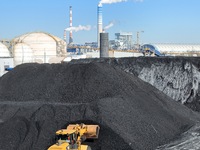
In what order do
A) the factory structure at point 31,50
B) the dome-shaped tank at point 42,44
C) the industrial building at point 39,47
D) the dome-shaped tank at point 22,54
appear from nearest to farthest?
1. the factory structure at point 31,50
2. the dome-shaped tank at point 22,54
3. the industrial building at point 39,47
4. the dome-shaped tank at point 42,44

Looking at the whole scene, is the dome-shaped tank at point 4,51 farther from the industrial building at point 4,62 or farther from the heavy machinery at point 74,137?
the heavy machinery at point 74,137

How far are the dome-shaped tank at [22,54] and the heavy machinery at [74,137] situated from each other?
25.6 meters

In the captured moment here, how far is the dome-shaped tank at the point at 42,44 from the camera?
3788 cm

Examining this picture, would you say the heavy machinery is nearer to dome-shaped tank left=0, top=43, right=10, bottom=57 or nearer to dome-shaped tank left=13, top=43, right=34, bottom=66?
dome-shaped tank left=0, top=43, right=10, bottom=57

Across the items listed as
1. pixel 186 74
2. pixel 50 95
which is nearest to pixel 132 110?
pixel 50 95

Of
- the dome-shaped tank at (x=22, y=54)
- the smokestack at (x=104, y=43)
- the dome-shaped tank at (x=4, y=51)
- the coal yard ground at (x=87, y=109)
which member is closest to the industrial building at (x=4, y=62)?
the dome-shaped tank at (x=4, y=51)

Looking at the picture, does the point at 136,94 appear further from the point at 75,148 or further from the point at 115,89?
the point at 75,148

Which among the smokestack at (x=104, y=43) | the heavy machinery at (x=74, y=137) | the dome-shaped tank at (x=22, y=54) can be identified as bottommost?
the heavy machinery at (x=74, y=137)

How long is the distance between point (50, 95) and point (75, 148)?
16.2ft

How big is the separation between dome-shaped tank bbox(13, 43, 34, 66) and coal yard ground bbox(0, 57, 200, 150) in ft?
61.0

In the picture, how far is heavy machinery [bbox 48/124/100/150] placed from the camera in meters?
7.91

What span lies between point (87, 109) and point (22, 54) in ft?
82.0

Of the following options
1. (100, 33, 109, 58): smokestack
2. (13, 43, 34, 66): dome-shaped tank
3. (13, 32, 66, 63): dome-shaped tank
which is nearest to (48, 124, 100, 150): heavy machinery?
(100, 33, 109, 58): smokestack

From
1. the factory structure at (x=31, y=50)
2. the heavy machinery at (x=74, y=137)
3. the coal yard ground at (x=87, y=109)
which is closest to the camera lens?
the heavy machinery at (x=74, y=137)
